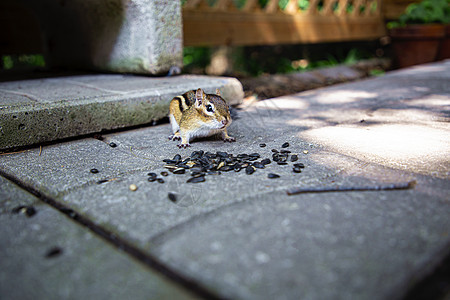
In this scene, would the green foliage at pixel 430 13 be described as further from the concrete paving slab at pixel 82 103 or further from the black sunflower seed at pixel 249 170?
the black sunflower seed at pixel 249 170

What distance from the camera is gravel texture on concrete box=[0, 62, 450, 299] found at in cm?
112

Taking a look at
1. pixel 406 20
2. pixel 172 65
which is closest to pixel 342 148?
pixel 172 65

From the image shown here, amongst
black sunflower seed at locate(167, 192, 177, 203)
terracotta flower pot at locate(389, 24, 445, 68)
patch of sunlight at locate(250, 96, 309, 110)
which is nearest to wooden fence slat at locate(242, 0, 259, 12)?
patch of sunlight at locate(250, 96, 309, 110)

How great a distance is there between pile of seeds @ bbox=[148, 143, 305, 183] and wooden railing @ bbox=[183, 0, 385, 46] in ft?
10.3

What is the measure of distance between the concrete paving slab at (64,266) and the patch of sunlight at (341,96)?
273 centimetres

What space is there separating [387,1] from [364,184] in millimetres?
7357

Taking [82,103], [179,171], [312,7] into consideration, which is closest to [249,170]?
[179,171]

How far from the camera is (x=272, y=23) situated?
19.1 feet

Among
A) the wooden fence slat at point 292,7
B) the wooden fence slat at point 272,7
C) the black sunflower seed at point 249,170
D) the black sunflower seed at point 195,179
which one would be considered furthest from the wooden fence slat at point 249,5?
the black sunflower seed at point 195,179

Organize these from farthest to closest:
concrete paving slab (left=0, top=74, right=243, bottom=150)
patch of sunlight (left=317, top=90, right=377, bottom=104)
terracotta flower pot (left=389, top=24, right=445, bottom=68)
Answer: terracotta flower pot (left=389, top=24, right=445, bottom=68), patch of sunlight (left=317, top=90, right=377, bottom=104), concrete paving slab (left=0, top=74, right=243, bottom=150)

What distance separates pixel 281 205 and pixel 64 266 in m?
0.80

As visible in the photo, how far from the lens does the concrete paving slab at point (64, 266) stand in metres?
1.08

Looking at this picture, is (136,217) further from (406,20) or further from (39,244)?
(406,20)

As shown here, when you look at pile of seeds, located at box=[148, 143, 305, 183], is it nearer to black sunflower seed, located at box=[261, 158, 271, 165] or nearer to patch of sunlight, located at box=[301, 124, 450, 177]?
black sunflower seed, located at box=[261, 158, 271, 165]
